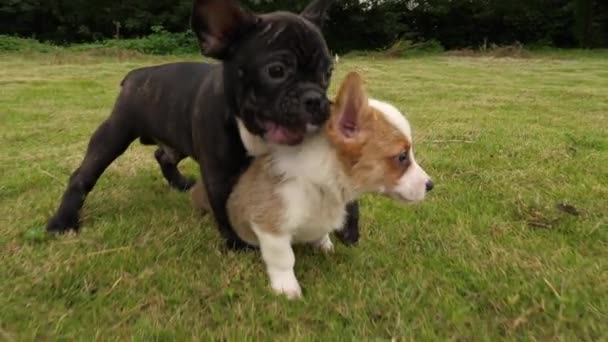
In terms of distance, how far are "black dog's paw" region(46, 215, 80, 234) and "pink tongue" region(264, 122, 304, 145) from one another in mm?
1504

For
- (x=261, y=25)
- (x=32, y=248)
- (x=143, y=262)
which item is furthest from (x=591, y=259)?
(x=32, y=248)

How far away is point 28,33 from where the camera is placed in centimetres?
3194

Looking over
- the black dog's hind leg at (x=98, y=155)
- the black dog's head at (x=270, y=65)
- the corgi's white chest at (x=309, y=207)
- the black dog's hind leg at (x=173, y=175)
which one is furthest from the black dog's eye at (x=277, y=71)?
the black dog's hind leg at (x=173, y=175)

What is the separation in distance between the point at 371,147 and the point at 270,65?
68cm

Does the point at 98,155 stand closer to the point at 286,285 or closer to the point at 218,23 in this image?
the point at 218,23

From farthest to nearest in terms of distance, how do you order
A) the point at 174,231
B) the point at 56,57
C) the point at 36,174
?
1. the point at 56,57
2. the point at 36,174
3. the point at 174,231

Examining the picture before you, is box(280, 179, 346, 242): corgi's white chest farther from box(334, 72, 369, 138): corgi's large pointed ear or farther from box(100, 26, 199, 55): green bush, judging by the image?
box(100, 26, 199, 55): green bush

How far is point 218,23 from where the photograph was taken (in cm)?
315

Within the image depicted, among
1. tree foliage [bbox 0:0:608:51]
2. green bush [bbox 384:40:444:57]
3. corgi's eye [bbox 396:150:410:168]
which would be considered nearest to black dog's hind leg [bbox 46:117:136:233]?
corgi's eye [bbox 396:150:410:168]

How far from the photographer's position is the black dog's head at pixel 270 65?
2.86 m

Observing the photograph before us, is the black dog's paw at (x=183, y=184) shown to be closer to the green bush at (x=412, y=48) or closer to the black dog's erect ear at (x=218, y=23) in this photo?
the black dog's erect ear at (x=218, y=23)

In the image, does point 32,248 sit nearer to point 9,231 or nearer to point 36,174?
point 9,231

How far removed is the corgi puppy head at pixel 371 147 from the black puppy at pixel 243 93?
0.12m

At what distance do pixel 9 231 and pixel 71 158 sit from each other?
217cm
